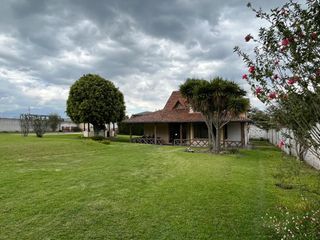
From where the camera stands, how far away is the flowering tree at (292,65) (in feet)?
10.3

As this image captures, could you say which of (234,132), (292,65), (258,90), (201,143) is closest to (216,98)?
(201,143)

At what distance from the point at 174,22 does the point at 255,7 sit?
30.0 ft

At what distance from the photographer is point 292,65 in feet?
10.8

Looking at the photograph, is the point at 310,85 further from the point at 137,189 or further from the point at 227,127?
the point at 227,127

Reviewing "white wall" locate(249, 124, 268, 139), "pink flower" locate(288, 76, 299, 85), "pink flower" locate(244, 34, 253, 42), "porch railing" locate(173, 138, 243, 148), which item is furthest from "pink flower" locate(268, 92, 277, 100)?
"white wall" locate(249, 124, 268, 139)

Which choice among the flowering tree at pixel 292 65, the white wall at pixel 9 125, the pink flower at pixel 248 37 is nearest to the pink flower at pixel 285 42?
the flowering tree at pixel 292 65

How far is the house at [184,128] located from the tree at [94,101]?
10.8ft

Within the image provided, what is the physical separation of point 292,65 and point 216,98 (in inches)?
547

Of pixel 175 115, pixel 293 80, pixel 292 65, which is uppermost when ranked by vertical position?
pixel 175 115

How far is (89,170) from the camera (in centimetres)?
1030

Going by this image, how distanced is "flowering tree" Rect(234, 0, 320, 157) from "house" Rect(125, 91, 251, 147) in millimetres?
18420

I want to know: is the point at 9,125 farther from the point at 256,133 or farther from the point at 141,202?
the point at 141,202

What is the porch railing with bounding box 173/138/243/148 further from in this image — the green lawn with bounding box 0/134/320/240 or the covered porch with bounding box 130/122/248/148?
the green lawn with bounding box 0/134/320/240

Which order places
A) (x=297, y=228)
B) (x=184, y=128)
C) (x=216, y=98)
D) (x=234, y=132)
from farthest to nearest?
(x=184, y=128)
(x=234, y=132)
(x=216, y=98)
(x=297, y=228)
